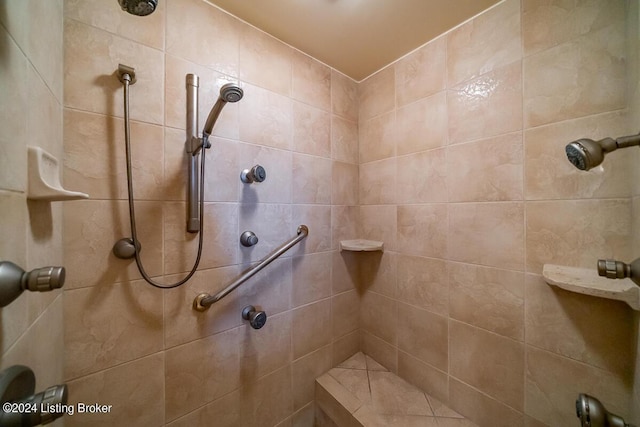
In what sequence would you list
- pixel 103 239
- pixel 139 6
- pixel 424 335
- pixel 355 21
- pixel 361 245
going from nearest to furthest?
pixel 139 6 < pixel 103 239 < pixel 355 21 < pixel 424 335 < pixel 361 245

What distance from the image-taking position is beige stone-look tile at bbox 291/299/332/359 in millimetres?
1042

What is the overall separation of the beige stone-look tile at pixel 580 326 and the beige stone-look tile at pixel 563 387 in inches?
1.0

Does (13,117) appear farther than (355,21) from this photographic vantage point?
No

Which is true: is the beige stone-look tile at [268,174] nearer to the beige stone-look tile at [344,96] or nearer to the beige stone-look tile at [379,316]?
the beige stone-look tile at [344,96]

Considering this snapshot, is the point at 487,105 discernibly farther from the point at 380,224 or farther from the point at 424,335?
the point at 424,335

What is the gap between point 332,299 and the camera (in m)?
1.18

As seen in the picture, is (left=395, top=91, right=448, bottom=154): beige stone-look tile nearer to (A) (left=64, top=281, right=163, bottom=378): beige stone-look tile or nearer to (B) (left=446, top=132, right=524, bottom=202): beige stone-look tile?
(B) (left=446, top=132, right=524, bottom=202): beige stone-look tile

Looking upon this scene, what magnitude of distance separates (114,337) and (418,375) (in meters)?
1.24

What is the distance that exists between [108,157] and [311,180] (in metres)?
0.75

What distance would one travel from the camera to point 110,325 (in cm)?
65

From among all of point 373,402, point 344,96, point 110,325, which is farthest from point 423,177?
point 110,325

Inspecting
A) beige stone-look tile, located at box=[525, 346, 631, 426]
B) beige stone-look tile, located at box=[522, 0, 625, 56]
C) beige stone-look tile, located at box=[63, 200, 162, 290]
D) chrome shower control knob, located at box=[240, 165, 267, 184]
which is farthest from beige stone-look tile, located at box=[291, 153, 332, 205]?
beige stone-look tile, located at box=[525, 346, 631, 426]

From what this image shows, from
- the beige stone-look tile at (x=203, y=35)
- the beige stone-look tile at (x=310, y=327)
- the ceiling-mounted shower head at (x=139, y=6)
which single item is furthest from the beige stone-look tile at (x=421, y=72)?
the beige stone-look tile at (x=310, y=327)

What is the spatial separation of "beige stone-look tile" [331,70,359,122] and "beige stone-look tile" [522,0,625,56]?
0.75 metres
